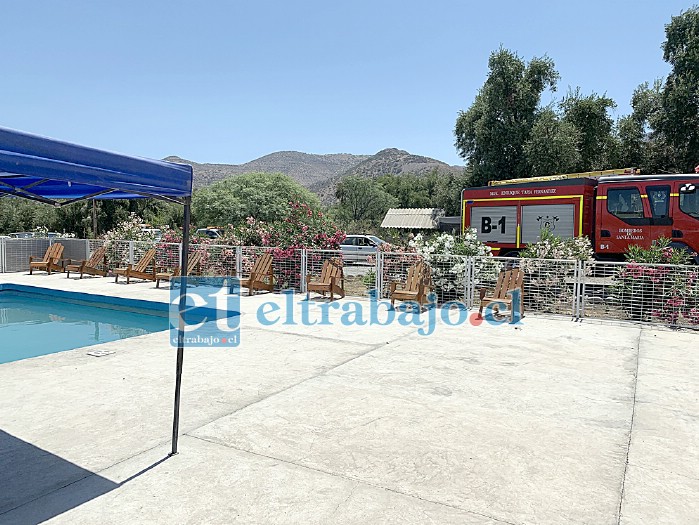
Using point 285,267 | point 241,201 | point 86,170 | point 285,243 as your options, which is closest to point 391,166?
point 241,201

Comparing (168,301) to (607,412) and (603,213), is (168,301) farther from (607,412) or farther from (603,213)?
(603,213)

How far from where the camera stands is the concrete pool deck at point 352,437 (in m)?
2.91

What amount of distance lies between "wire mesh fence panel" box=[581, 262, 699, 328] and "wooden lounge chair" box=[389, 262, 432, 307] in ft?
9.45

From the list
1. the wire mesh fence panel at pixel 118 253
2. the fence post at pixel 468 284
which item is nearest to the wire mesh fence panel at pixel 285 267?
the fence post at pixel 468 284

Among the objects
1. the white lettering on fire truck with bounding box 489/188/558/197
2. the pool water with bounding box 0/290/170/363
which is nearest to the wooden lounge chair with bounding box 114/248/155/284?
the pool water with bounding box 0/290/170/363

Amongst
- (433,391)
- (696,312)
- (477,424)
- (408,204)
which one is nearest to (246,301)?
(433,391)

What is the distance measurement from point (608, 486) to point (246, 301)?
851 centimetres

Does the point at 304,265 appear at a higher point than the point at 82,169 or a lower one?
lower

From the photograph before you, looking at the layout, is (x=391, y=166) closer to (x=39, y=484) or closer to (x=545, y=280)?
(x=545, y=280)

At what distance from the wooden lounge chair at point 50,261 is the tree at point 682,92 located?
25.0 m

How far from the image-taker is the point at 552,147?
24.4 m

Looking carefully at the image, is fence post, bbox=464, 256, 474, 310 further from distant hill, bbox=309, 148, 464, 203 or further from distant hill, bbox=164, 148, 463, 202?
distant hill, bbox=309, 148, 464, 203

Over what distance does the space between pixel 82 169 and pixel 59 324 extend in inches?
337

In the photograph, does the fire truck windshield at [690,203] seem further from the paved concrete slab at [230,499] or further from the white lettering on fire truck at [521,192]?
the paved concrete slab at [230,499]
